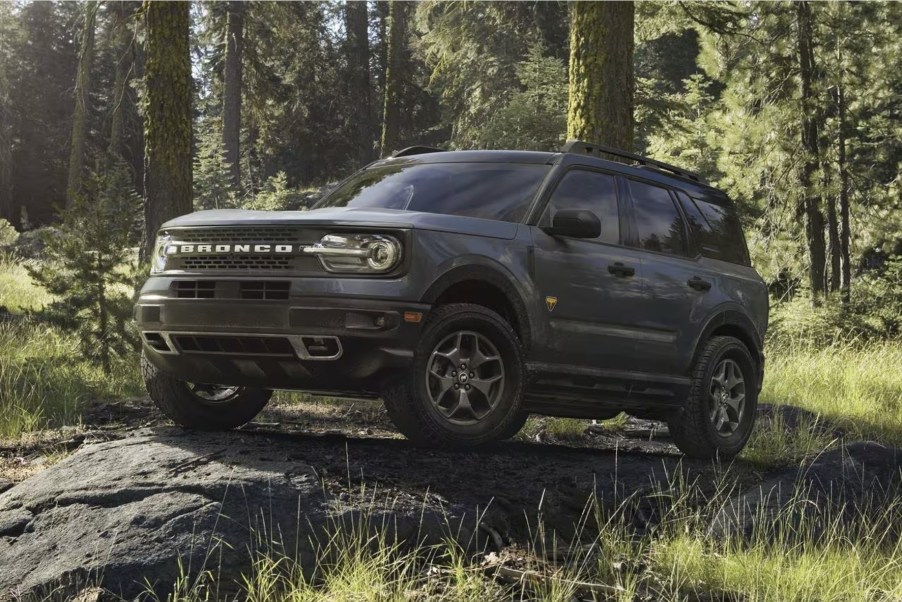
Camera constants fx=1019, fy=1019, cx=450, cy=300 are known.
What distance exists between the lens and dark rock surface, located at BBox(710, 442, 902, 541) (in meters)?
5.70

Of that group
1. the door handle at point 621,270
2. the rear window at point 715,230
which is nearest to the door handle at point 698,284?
the rear window at point 715,230

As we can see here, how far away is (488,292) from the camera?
6074mm

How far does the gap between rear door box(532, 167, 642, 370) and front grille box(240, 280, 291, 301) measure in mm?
1609

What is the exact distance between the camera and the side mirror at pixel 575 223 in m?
6.15

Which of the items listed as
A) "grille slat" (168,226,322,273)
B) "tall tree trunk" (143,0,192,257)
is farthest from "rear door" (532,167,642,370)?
"tall tree trunk" (143,0,192,257)

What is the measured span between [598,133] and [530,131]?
13.5 meters

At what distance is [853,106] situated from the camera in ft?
68.5

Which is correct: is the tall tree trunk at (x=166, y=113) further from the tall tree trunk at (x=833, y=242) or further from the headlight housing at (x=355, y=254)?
the tall tree trunk at (x=833, y=242)

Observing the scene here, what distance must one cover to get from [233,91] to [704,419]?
2653 centimetres

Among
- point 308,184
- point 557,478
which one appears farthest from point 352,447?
point 308,184

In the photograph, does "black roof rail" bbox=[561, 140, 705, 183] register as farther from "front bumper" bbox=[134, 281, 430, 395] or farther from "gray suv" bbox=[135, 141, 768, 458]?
"front bumper" bbox=[134, 281, 430, 395]

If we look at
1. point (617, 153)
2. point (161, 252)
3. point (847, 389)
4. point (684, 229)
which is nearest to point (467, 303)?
point (161, 252)

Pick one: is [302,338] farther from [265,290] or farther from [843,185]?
[843,185]

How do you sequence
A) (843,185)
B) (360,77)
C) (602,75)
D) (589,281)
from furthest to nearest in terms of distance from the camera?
(360,77) → (843,185) → (602,75) → (589,281)
